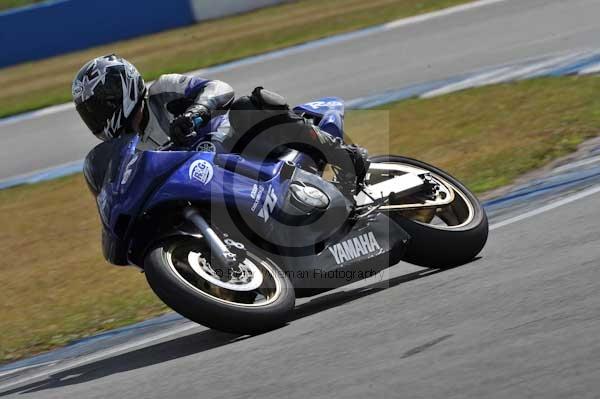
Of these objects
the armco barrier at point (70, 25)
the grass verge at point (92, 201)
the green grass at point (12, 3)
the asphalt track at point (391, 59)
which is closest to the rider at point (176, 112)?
the grass verge at point (92, 201)

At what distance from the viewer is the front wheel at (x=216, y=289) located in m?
4.34

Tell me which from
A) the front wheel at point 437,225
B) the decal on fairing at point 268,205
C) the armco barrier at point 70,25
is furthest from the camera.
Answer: the armco barrier at point 70,25

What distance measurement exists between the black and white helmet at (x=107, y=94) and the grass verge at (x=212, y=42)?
1161cm

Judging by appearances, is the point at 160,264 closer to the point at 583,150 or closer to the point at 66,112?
the point at 583,150

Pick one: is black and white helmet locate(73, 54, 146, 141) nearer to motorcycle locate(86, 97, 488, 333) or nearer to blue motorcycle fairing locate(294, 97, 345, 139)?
motorcycle locate(86, 97, 488, 333)

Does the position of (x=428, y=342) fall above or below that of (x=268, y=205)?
above

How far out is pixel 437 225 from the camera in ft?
18.5

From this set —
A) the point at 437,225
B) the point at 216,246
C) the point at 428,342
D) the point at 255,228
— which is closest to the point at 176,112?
the point at 255,228

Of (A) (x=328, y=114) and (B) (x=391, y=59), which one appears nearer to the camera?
(A) (x=328, y=114)

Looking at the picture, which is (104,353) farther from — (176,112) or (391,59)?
(391,59)

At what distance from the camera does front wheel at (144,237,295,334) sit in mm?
4340

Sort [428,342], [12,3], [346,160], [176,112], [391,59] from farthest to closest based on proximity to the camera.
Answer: [12,3] < [391,59] < [346,160] < [176,112] < [428,342]

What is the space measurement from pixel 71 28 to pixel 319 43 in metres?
7.27

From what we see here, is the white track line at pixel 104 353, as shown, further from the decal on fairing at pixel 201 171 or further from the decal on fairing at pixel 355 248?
the decal on fairing at pixel 201 171
